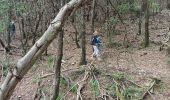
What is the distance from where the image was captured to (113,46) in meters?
20.2

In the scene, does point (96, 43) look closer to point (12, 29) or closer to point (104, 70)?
point (104, 70)

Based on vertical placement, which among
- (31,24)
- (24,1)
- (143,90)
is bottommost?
(143,90)

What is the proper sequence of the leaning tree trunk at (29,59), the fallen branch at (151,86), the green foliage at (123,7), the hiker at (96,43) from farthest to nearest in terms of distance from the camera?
the green foliage at (123,7)
the hiker at (96,43)
the fallen branch at (151,86)
the leaning tree trunk at (29,59)

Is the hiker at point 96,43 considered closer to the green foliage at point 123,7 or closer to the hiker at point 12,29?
the green foliage at point 123,7

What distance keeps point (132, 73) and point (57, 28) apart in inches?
504

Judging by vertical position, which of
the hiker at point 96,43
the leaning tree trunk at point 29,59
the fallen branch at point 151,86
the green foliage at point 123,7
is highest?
the leaning tree trunk at point 29,59

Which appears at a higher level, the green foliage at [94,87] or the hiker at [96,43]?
the hiker at [96,43]

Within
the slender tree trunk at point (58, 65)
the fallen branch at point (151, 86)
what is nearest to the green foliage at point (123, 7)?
the fallen branch at point (151, 86)

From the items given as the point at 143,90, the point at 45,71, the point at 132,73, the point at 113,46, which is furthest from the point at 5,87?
the point at 113,46

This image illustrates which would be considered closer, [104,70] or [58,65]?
[58,65]

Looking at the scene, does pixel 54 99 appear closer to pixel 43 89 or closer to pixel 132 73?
pixel 43 89

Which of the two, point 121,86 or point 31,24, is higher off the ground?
point 31,24

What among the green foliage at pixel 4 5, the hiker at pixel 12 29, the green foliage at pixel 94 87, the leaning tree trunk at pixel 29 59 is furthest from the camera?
the hiker at pixel 12 29

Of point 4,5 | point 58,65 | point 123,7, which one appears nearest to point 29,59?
point 58,65
